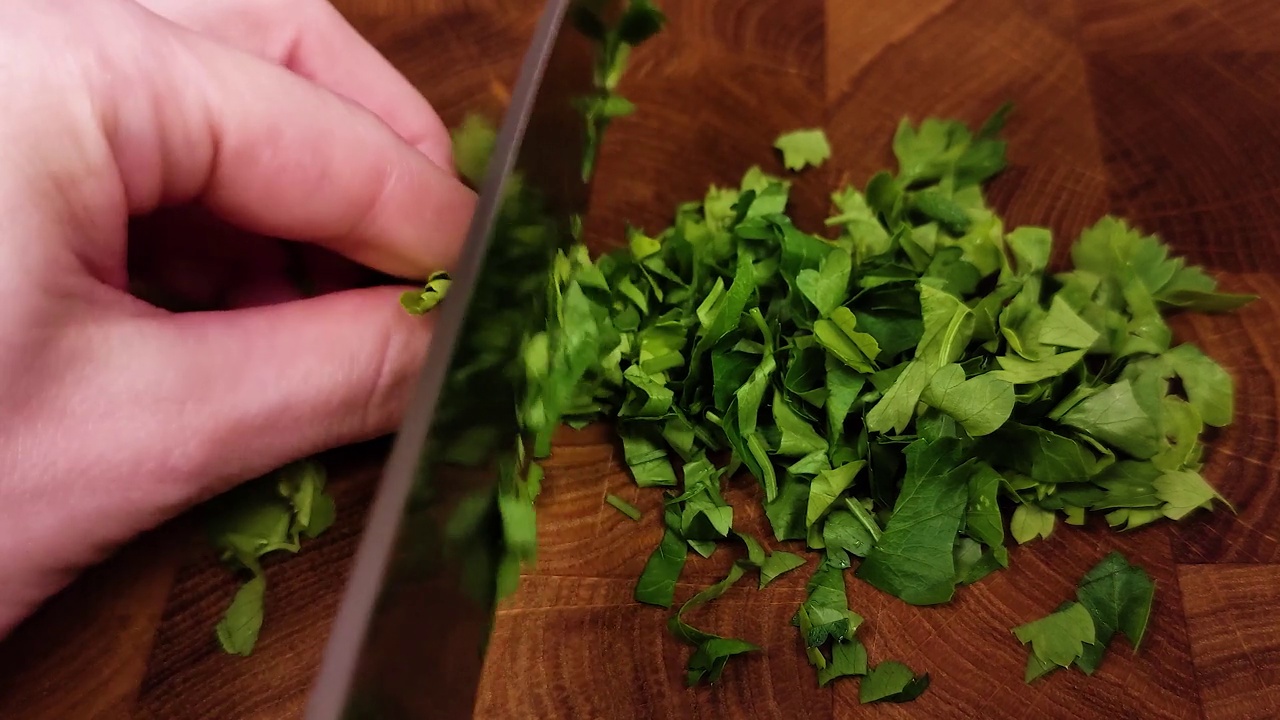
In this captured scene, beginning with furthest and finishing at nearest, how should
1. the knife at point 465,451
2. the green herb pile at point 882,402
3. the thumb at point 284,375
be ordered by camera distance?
the green herb pile at point 882,402 → the thumb at point 284,375 → the knife at point 465,451

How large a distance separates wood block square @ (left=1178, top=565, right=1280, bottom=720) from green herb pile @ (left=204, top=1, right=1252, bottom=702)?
5 centimetres

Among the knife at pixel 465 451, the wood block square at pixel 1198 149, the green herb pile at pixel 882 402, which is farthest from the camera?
the wood block square at pixel 1198 149

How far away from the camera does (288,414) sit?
1.91 feet

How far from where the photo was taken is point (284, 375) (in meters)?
0.57

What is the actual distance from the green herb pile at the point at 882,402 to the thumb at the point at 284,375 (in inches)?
1.6

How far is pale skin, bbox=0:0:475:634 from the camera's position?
48cm

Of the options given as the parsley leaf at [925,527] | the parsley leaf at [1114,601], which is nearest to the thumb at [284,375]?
the parsley leaf at [925,527]

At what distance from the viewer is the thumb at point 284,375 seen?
54 cm

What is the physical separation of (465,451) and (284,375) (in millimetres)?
127

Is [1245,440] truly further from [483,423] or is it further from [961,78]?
[483,423]

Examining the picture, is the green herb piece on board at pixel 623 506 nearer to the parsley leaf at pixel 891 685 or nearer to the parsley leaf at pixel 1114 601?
the parsley leaf at pixel 891 685

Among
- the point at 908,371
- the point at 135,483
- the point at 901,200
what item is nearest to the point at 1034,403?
the point at 908,371

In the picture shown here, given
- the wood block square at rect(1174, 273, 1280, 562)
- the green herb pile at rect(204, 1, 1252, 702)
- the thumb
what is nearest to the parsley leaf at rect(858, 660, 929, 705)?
the green herb pile at rect(204, 1, 1252, 702)

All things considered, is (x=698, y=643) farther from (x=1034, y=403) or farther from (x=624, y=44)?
(x=624, y=44)
